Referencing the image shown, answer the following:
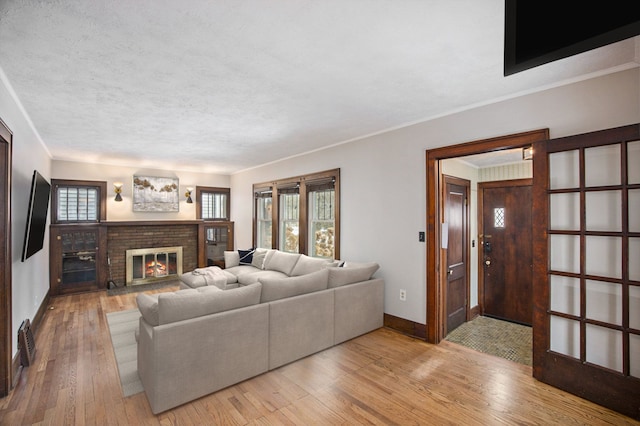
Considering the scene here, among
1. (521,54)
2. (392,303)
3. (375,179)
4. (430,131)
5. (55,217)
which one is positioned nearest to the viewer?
(521,54)

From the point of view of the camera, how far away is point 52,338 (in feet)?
11.8

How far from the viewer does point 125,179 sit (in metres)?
6.54

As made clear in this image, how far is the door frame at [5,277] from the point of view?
2.44 metres

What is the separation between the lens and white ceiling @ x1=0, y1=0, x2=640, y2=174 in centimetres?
168

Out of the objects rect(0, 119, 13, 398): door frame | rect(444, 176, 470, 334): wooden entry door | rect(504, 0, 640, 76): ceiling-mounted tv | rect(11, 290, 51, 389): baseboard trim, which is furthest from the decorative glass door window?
rect(11, 290, 51, 389): baseboard trim

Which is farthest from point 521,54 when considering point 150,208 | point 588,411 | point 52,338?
point 150,208

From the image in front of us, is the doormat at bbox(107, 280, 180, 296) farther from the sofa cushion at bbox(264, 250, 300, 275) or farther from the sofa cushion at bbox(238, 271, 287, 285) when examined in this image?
the sofa cushion at bbox(264, 250, 300, 275)

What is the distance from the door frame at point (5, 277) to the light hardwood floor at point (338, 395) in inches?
7.6

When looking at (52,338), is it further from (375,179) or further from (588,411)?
(588,411)

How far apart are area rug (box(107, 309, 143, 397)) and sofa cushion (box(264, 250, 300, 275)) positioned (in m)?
2.17

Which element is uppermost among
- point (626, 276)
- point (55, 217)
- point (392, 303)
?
point (55, 217)

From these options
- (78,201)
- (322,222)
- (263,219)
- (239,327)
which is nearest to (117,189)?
(78,201)

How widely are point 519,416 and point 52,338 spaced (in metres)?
4.97

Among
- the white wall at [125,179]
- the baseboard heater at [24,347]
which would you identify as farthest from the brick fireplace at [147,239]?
the baseboard heater at [24,347]
